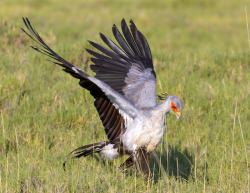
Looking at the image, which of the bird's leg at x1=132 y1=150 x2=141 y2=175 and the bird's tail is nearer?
the bird's leg at x1=132 y1=150 x2=141 y2=175

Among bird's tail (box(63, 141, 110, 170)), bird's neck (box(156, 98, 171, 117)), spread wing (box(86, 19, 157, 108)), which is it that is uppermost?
spread wing (box(86, 19, 157, 108))

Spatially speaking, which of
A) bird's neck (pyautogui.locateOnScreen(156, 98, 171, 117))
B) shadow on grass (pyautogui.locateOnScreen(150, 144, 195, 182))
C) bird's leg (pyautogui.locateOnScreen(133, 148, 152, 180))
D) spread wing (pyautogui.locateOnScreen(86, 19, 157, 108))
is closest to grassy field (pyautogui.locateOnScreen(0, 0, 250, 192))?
shadow on grass (pyautogui.locateOnScreen(150, 144, 195, 182))

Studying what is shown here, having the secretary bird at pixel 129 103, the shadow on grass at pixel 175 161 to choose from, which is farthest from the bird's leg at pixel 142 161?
the shadow on grass at pixel 175 161

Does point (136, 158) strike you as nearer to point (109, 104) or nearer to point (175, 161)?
point (109, 104)

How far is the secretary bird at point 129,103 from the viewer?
3.99 meters

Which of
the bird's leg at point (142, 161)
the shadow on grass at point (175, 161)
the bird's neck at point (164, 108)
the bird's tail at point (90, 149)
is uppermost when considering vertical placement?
the bird's neck at point (164, 108)

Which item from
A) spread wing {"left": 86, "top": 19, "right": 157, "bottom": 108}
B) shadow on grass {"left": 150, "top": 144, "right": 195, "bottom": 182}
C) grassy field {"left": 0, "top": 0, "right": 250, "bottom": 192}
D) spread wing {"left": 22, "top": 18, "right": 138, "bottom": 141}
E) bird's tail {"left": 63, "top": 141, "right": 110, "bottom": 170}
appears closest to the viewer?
spread wing {"left": 22, "top": 18, "right": 138, "bottom": 141}

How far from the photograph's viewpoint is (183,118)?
5.43 meters

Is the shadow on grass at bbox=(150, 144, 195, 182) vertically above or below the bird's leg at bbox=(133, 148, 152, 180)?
below

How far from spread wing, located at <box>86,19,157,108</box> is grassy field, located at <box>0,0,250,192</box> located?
39 cm

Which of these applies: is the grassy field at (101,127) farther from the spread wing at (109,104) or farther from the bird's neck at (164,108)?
the spread wing at (109,104)

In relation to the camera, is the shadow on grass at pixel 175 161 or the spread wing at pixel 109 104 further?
the shadow on grass at pixel 175 161

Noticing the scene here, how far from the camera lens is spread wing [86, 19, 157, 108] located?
4.62 metres

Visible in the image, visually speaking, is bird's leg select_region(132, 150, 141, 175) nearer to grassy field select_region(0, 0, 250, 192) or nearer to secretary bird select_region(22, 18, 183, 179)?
secretary bird select_region(22, 18, 183, 179)
